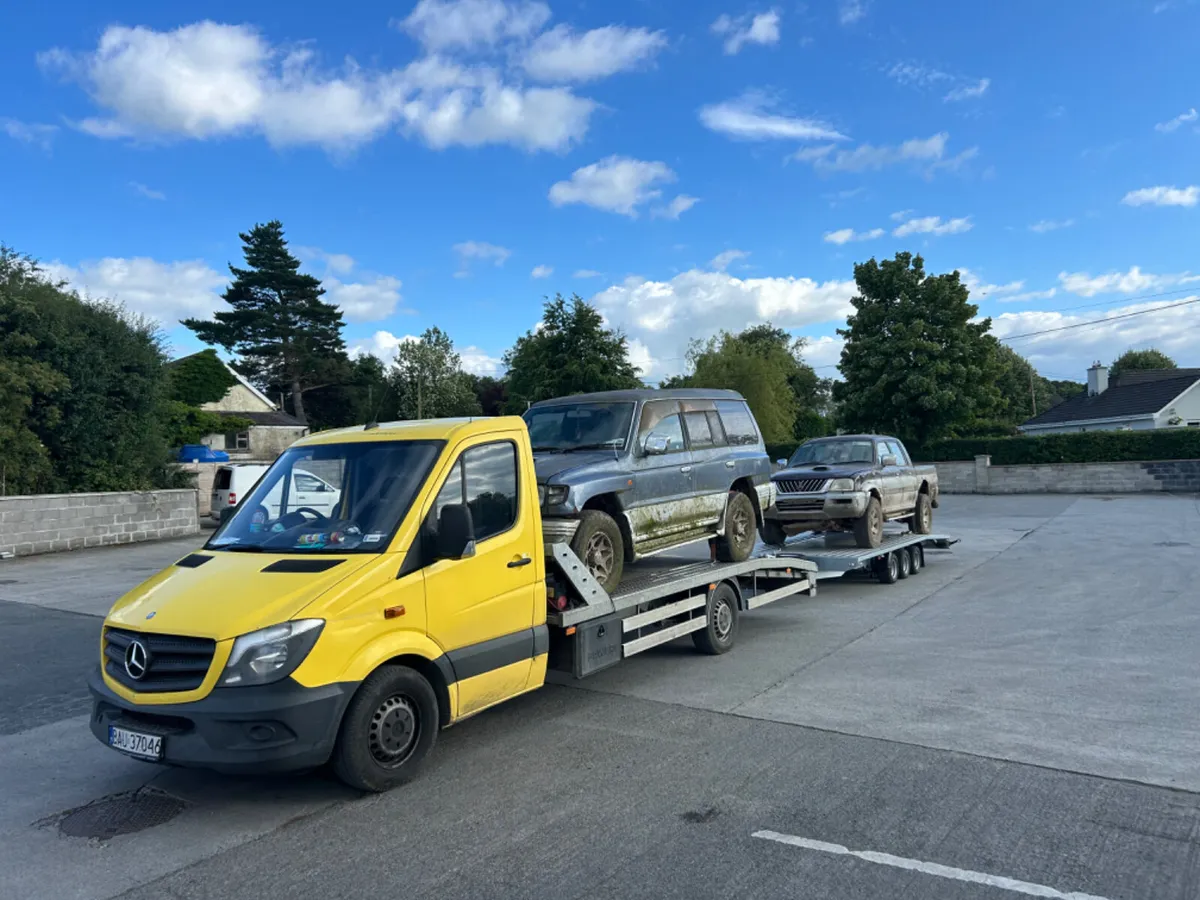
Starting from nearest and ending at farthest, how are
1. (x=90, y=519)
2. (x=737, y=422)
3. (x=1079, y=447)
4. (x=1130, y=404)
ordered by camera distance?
(x=737, y=422) < (x=90, y=519) < (x=1079, y=447) < (x=1130, y=404)

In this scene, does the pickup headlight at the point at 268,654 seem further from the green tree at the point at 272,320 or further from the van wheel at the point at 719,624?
the green tree at the point at 272,320

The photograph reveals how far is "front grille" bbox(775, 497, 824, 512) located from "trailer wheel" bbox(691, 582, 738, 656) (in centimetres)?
459

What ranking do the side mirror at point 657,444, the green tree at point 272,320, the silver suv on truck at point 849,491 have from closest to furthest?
the side mirror at point 657,444, the silver suv on truck at point 849,491, the green tree at point 272,320

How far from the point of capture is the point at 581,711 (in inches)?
274

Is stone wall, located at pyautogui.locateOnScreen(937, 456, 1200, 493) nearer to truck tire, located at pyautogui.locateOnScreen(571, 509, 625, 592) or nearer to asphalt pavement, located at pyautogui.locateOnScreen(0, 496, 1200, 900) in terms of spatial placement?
asphalt pavement, located at pyautogui.locateOnScreen(0, 496, 1200, 900)

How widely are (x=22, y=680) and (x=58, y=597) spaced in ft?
18.0

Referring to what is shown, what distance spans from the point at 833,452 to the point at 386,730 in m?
11.2

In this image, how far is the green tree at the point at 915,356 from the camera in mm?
35250

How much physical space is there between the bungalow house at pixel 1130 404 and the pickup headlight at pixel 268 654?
4463 cm

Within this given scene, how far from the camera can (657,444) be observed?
8.38 meters

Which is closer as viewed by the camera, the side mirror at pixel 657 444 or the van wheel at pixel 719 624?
the side mirror at pixel 657 444

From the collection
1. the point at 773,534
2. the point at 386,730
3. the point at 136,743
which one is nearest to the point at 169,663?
the point at 136,743

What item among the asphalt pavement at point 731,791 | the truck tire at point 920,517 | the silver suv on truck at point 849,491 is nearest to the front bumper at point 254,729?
the asphalt pavement at point 731,791

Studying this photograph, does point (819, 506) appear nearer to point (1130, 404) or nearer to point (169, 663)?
point (169, 663)
